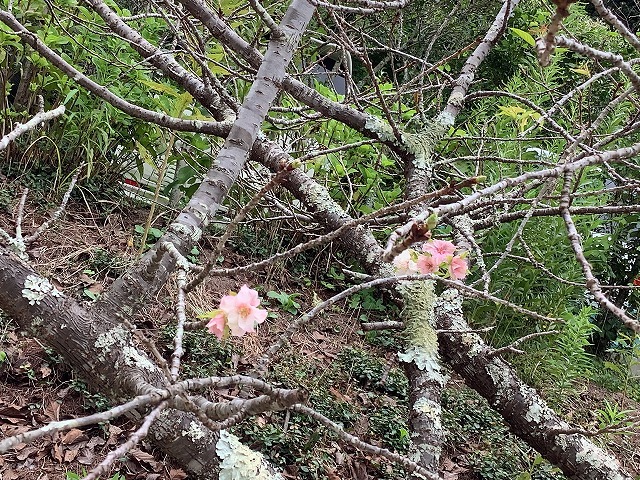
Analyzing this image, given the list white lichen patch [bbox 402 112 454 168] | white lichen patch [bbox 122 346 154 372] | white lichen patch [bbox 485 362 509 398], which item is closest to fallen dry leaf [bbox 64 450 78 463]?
white lichen patch [bbox 122 346 154 372]

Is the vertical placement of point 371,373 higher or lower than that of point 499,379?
higher

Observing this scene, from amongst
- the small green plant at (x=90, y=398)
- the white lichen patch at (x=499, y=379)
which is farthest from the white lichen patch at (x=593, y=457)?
the small green plant at (x=90, y=398)

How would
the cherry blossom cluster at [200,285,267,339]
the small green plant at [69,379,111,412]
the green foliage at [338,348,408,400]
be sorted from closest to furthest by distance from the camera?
the cherry blossom cluster at [200,285,267,339] < the small green plant at [69,379,111,412] < the green foliage at [338,348,408,400]

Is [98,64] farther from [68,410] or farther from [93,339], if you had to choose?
[93,339]

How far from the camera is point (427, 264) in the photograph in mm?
1011

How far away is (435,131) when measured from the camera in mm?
1740

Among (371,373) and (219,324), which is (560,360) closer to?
(371,373)

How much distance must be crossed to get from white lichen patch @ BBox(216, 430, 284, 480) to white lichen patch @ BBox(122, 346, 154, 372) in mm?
209

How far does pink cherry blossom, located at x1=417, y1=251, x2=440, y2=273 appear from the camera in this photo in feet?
3.28

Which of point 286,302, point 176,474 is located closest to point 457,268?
point 176,474

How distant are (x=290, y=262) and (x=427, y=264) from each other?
2.22 meters

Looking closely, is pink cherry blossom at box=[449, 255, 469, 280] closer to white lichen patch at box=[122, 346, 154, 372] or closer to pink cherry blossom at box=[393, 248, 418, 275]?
pink cherry blossom at box=[393, 248, 418, 275]

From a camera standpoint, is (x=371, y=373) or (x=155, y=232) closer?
(x=371, y=373)

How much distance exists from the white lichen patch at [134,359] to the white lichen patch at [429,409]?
2.05 ft
